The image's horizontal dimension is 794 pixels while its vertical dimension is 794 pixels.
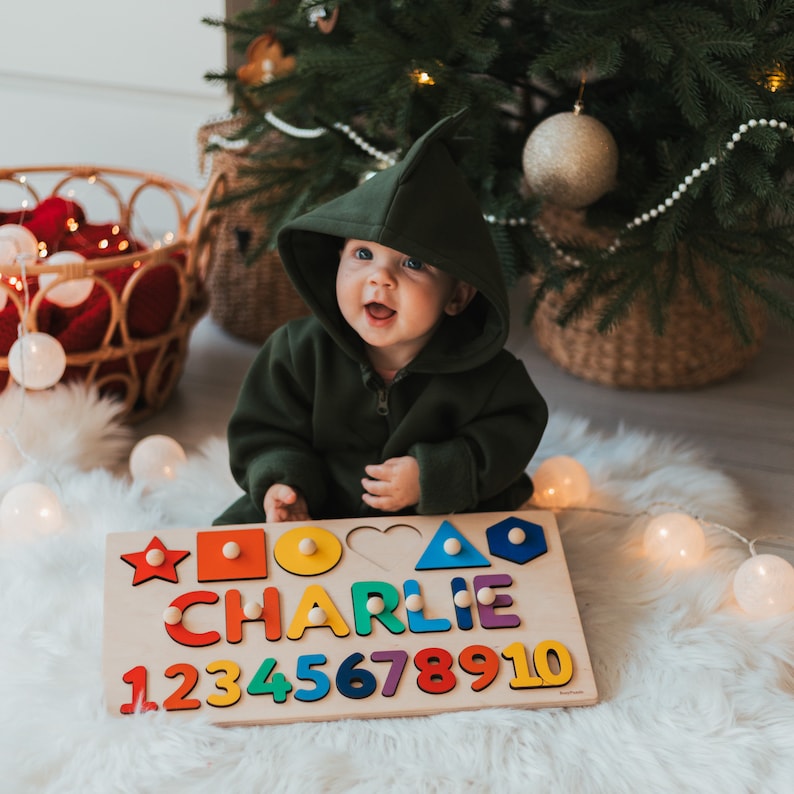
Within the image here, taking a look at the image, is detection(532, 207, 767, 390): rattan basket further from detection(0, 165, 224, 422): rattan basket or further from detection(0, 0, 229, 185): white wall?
detection(0, 0, 229, 185): white wall

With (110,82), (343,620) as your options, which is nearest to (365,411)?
(343,620)

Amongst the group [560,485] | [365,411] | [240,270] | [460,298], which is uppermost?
[460,298]

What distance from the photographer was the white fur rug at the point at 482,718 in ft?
2.88

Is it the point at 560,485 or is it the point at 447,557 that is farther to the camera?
the point at 560,485

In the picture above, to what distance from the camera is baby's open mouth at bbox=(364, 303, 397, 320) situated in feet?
3.48

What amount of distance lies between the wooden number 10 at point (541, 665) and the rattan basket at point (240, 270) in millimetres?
954

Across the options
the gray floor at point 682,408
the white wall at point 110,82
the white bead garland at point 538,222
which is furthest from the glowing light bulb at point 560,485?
the white wall at point 110,82

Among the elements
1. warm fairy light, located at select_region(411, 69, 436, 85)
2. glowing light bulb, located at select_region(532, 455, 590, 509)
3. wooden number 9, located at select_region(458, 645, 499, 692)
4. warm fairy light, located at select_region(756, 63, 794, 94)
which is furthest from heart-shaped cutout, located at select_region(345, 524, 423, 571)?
warm fairy light, located at select_region(756, 63, 794, 94)

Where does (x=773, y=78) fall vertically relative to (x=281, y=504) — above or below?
above

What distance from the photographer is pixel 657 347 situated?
5.45 ft

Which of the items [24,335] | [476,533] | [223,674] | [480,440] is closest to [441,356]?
[480,440]

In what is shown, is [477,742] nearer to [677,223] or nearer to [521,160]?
[677,223]

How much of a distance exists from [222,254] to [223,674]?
104cm

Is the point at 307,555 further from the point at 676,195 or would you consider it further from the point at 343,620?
the point at 676,195
